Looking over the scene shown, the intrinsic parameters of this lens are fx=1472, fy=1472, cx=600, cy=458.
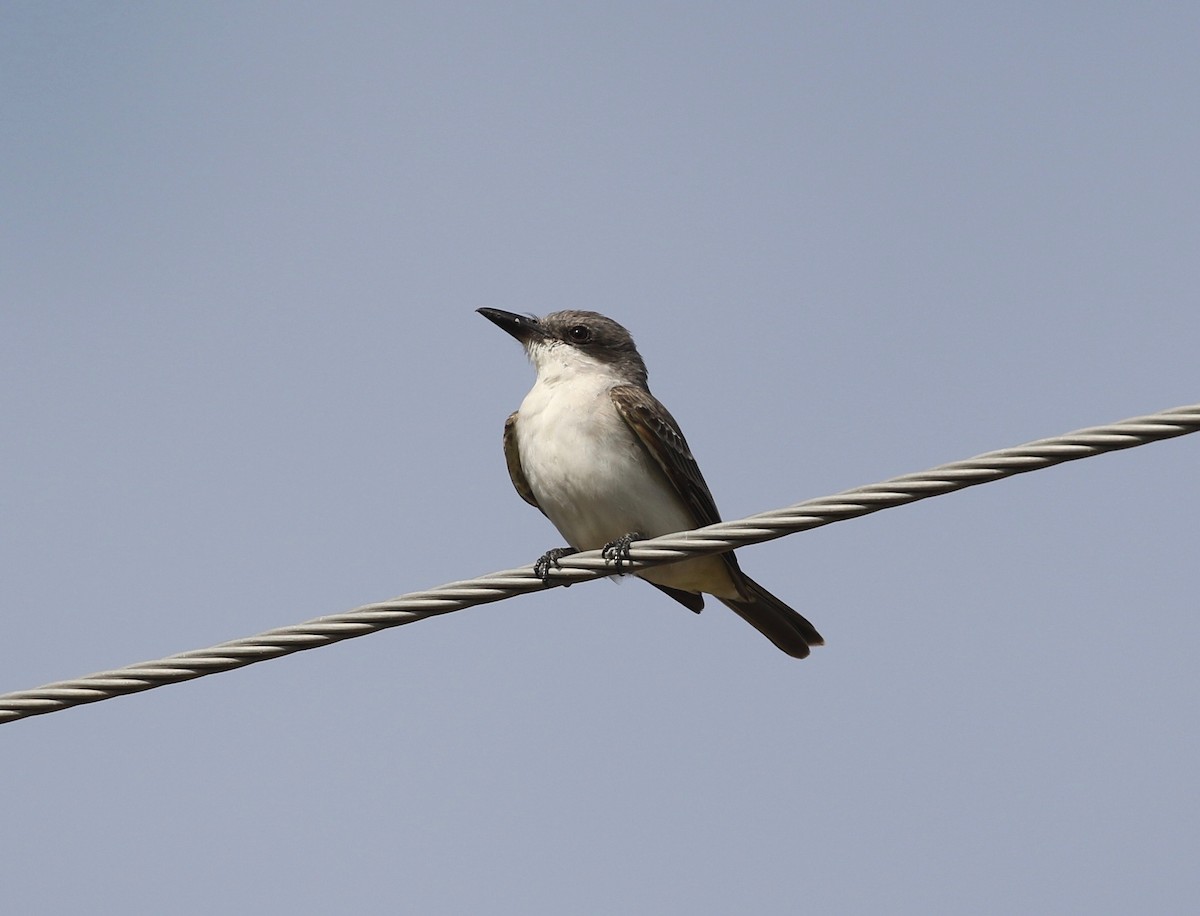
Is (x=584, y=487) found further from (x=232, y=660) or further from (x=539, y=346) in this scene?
(x=232, y=660)

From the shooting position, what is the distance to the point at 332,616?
18.6 ft

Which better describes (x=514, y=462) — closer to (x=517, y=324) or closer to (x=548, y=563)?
(x=517, y=324)

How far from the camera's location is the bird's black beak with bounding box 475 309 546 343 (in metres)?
9.85

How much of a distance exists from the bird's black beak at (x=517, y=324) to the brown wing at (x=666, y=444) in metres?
1.02

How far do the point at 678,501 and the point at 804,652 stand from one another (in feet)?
4.71

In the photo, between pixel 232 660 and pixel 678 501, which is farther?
pixel 678 501

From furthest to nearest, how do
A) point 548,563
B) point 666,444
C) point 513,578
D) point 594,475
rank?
point 666,444
point 594,475
point 548,563
point 513,578

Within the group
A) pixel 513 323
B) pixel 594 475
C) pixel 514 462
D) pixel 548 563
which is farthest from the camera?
pixel 513 323

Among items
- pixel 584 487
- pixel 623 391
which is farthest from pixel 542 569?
pixel 623 391

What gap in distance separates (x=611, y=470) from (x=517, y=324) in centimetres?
171

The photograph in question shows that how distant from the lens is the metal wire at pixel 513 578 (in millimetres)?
5199

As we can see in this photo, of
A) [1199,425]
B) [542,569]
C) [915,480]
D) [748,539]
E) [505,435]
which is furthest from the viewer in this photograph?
[505,435]

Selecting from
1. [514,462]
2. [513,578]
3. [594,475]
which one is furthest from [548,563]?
[514,462]

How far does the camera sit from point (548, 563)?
6.92m
